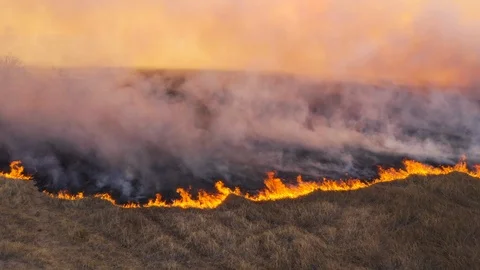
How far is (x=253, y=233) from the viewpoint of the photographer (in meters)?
18.3

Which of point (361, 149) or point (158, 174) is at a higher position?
point (361, 149)

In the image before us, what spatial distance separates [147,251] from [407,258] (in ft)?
34.2

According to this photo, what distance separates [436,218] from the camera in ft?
61.9

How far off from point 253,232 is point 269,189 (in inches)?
210

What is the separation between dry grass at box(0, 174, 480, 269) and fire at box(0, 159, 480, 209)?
3.10 feet

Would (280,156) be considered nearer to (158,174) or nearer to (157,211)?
(158,174)

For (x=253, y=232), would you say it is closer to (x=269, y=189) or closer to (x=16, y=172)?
(x=269, y=189)

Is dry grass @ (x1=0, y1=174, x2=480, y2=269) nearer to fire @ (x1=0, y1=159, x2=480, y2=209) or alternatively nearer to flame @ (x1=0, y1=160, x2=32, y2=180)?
fire @ (x1=0, y1=159, x2=480, y2=209)

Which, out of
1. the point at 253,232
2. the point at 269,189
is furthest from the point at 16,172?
the point at 253,232

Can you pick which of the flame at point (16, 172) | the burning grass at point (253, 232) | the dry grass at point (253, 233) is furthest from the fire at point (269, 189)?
the dry grass at point (253, 233)

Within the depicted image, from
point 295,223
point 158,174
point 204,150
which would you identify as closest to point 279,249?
point 295,223

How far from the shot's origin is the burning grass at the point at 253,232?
52.1 ft

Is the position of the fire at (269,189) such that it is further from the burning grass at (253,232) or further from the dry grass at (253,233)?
the dry grass at (253,233)

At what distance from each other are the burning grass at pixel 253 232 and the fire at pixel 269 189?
79 cm
